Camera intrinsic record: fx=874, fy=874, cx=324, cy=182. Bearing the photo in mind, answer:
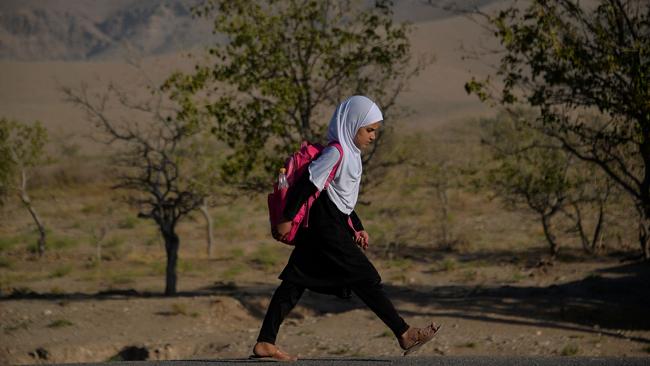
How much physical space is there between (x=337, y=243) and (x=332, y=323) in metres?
6.95

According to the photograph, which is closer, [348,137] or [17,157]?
[348,137]

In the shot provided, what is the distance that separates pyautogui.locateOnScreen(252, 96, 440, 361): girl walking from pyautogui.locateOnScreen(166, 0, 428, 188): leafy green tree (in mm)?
9315


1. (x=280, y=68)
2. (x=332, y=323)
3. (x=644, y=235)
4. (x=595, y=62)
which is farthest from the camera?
(x=644, y=235)

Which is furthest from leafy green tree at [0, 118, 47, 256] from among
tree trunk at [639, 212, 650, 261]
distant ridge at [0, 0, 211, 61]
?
distant ridge at [0, 0, 211, 61]

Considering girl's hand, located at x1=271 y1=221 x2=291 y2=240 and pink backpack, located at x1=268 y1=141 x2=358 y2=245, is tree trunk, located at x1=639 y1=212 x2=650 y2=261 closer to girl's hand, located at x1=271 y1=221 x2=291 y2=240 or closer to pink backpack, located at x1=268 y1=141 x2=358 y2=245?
pink backpack, located at x1=268 y1=141 x2=358 y2=245

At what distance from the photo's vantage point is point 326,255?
18.8 ft

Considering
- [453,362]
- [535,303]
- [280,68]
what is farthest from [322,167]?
[280,68]

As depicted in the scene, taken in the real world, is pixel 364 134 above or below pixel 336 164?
above

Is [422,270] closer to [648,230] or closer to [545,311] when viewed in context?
[648,230]

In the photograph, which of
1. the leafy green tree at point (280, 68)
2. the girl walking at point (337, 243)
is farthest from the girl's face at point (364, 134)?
the leafy green tree at point (280, 68)

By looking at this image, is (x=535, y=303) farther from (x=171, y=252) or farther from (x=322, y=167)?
(x=322, y=167)

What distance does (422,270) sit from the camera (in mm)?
22562

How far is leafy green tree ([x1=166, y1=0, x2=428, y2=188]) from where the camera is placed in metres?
15.4

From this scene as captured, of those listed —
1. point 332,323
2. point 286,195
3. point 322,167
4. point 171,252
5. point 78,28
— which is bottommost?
point 332,323
